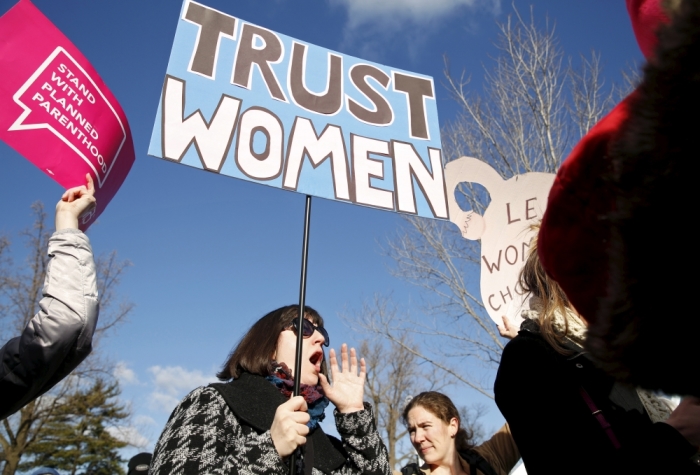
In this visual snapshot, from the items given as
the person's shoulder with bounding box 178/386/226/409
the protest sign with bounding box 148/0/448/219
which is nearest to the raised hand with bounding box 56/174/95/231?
the protest sign with bounding box 148/0/448/219

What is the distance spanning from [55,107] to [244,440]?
1.53 m

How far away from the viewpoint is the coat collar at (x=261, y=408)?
2.08m

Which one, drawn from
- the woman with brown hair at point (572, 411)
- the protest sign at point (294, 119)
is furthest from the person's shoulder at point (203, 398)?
the woman with brown hair at point (572, 411)

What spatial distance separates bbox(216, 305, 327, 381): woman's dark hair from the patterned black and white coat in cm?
7

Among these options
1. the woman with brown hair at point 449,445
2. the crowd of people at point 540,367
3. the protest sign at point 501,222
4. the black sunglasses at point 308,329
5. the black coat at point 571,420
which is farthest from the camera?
the protest sign at point 501,222

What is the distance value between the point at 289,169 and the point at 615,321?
1.97m

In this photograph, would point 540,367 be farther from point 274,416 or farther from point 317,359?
point 317,359

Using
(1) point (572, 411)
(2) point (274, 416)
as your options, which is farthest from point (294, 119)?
(1) point (572, 411)

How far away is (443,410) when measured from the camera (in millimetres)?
3348

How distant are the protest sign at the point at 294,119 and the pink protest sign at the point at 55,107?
269 millimetres

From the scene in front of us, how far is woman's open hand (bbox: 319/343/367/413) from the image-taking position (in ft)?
7.74

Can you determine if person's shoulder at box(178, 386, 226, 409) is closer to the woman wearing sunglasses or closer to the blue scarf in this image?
the woman wearing sunglasses

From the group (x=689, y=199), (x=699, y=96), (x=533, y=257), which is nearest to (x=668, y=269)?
(x=689, y=199)

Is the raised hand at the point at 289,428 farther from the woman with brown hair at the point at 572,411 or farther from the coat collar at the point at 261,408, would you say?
the woman with brown hair at the point at 572,411
